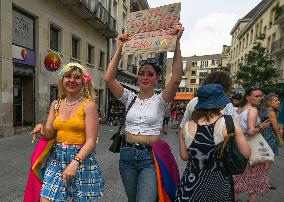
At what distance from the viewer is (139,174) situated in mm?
2574

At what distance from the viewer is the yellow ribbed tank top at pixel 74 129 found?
248 centimetres

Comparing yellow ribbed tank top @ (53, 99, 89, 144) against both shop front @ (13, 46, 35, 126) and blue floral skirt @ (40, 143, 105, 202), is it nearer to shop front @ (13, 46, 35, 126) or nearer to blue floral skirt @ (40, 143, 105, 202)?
blue floral skirt @ (40, 143, 105, 202)

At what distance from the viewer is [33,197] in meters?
2.54

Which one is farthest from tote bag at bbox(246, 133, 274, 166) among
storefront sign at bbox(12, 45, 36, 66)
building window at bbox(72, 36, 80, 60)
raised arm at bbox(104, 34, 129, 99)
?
building window at bbox(72, 36, 80, 60)

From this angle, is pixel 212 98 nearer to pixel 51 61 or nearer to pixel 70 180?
pixel 70 180

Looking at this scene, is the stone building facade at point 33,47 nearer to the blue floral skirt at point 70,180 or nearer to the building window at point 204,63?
the blue floral skirt at point 70,180

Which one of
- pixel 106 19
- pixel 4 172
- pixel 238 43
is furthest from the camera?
pixel 238 43

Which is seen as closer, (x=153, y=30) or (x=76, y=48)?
(x=153, y=30)

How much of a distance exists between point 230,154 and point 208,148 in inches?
6.7

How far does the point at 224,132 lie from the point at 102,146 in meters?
7.14

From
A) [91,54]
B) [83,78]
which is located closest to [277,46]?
[91,54]

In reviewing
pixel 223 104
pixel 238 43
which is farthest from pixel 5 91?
pixel 238 43

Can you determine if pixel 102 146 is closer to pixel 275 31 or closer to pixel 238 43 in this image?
pixel 275 31

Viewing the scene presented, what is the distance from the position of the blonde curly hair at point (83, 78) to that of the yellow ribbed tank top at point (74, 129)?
224 millimetres
